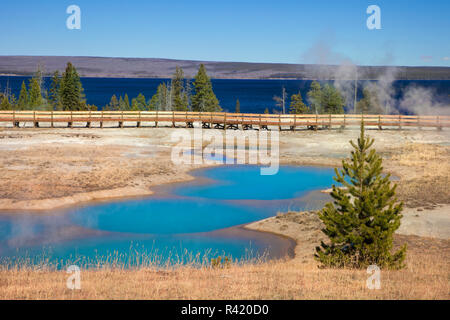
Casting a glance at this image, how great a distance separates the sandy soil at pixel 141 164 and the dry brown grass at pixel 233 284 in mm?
6323

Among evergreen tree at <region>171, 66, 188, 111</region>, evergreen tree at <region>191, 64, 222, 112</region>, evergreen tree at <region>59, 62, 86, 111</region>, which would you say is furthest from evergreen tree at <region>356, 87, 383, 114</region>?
evergreen tree at <region>59, 62, 86, 111</region>

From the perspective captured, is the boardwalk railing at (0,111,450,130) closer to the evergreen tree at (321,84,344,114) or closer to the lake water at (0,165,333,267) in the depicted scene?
the lake water at (0,165,333,267)

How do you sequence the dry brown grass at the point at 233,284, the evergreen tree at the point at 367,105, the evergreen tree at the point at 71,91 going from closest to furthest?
the dry brown grass at the point at 233,284, the evergreen tree at the point at 71,91, the evergreen tree at the point at 367,105

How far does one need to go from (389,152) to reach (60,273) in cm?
2851

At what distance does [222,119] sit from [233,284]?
3842 centimetres

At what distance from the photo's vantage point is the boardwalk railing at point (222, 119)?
46.2m

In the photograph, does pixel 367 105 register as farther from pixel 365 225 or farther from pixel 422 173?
pixel 365 225

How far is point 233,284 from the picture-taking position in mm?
9680

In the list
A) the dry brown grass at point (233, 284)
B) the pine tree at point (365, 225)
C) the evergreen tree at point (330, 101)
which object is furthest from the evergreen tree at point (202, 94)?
the dry brown grass at point (233, 284)

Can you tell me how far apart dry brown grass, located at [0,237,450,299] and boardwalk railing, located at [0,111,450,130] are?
117 ft

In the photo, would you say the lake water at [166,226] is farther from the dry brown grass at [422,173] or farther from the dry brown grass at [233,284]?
the dry brown grass at [422,173]

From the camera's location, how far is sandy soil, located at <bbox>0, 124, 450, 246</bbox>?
20531 millimetres

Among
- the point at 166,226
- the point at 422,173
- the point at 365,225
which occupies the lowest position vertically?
the point at 166,226

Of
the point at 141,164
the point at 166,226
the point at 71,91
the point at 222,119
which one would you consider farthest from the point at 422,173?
the point at 71,91
